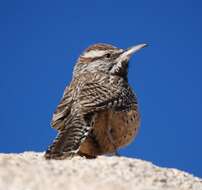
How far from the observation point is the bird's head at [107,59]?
6941mm

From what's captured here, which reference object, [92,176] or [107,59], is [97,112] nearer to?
[107,59]

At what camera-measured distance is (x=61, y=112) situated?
20.9ft

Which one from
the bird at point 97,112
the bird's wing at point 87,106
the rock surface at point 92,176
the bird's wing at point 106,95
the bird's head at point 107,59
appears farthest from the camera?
the bird's head at point 107,59

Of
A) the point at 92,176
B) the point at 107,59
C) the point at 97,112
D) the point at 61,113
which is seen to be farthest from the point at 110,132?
the point at 92,176

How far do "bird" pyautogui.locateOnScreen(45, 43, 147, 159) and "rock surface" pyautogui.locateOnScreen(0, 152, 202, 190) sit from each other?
2.59ft

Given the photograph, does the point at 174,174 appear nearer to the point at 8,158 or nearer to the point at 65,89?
the point at 8,158

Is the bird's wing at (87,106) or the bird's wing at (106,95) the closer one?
the bird's wing at (87,106)

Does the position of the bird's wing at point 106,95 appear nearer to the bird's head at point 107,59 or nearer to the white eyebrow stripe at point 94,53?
the bird's head at point 107,59

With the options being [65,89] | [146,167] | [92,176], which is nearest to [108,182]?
[92,176]

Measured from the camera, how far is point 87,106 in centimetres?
609

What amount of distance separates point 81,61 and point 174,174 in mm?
2348

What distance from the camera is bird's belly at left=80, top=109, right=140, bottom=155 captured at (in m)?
6.15

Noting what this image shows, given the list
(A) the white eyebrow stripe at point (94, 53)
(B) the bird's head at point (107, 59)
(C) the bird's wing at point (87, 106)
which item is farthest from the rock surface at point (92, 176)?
(A) the white eyebrow stripe at point (94, 53)

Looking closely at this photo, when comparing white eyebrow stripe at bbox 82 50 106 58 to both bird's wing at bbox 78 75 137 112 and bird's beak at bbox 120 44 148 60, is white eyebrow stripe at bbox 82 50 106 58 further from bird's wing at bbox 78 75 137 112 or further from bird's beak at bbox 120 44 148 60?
bird's wing at bbox 78 75 137 112
